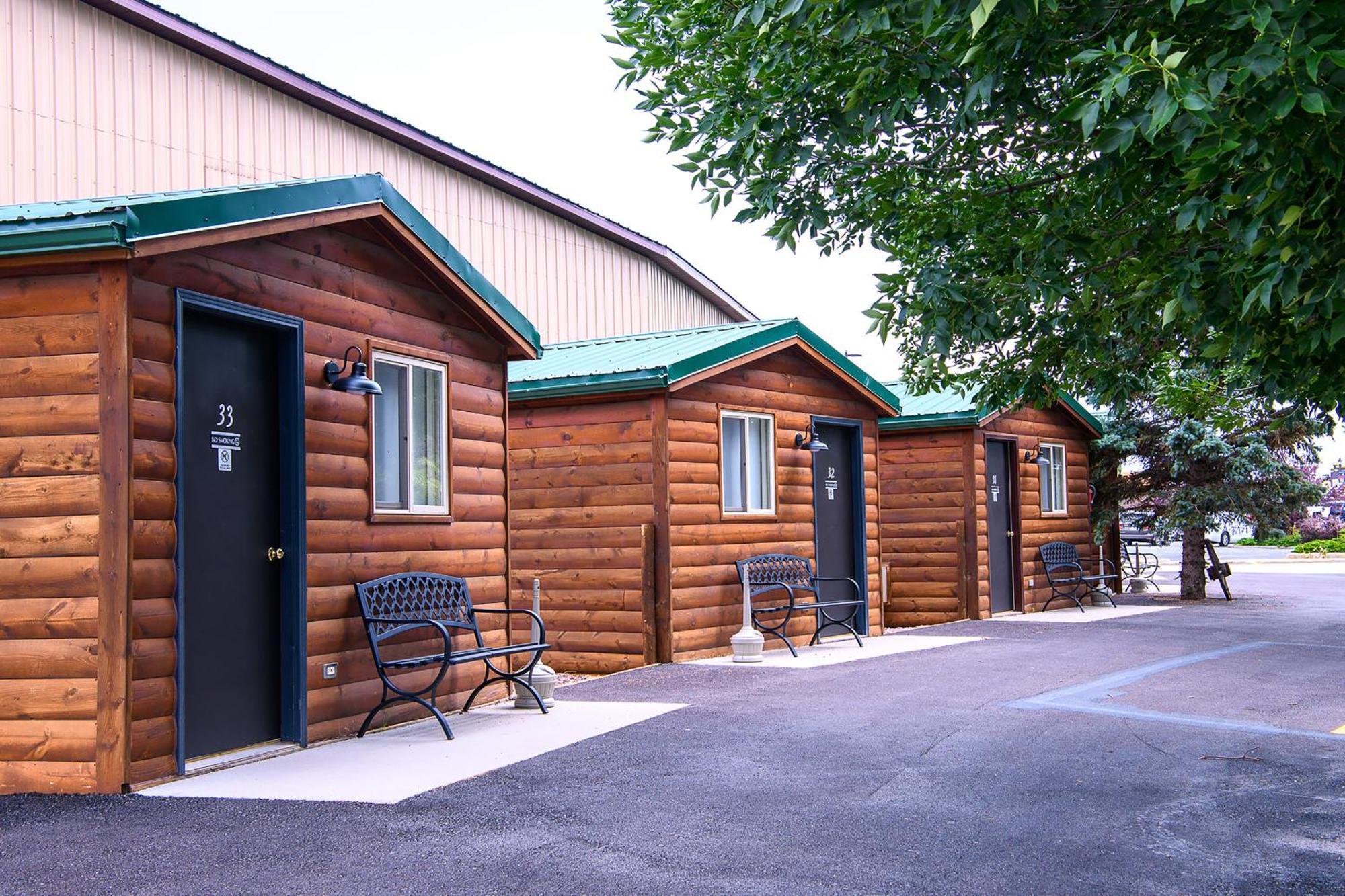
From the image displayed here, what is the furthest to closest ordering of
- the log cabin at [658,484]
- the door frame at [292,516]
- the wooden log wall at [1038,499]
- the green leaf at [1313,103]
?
the wooden log wall at [1038,499] < the log cabin at [658,484] < the door frame at [292,516] < the green leaf at [1313,103]

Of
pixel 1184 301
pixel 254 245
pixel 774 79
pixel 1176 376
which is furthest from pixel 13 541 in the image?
pixel 1176 376

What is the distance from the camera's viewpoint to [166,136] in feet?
43.5

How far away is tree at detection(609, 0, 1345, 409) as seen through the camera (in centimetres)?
424

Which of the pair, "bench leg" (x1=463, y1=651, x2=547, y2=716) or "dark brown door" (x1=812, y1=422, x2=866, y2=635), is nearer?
"bench leg" (x1=463, y1=651, x2=547, y2=716)

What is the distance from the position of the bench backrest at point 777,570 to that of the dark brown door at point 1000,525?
5286 mm

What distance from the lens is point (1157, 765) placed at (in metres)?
7.05

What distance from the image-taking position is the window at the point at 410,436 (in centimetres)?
873

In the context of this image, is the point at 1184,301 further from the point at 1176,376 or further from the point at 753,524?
the point at 1176,376

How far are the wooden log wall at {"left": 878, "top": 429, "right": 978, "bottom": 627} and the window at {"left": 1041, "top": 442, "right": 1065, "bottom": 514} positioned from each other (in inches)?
107

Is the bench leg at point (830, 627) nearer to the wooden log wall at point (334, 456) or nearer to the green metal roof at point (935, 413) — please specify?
the green metal roof at point (935, 413)

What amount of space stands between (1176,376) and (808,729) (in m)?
12.1

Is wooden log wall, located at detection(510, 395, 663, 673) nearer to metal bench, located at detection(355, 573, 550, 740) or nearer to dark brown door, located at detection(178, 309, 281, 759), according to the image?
metal bench, located at detection(355, 573, 550, 740)

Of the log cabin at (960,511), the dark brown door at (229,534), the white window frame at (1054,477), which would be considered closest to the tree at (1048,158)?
the dark brown door at (229,534)

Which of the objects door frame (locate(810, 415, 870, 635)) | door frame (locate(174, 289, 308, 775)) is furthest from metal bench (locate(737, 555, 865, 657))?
door frame (locate(174, 289, 308, 775))
